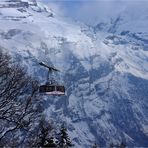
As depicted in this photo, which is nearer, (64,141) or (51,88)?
(51,88)

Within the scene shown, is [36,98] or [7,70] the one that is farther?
[36,98]

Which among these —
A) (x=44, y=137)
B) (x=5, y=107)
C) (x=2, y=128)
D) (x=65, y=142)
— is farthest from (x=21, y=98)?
(x=65, y=142)

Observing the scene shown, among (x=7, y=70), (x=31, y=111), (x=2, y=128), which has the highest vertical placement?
(x=7, y=70)

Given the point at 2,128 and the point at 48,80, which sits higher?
the point at 48,80

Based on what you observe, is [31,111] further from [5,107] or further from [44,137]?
[44,137]

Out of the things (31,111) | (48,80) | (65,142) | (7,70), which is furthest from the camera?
(65,142)

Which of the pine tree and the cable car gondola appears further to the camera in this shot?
the pine tree

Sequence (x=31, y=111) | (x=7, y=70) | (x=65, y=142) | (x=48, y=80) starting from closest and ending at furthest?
(x=48, y=80) → (x=7, y=70) → (x=31, y=111) → (x=65, y=142)

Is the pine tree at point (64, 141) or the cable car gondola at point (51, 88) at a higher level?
the cable car gondola at point (51, 88)

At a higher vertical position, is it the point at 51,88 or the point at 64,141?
the point at 51,88

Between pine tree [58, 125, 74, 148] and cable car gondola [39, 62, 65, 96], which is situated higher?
cable car gondola [39, 62, 65, 96]

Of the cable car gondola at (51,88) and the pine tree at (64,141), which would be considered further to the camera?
the pine tree at (64,141)
